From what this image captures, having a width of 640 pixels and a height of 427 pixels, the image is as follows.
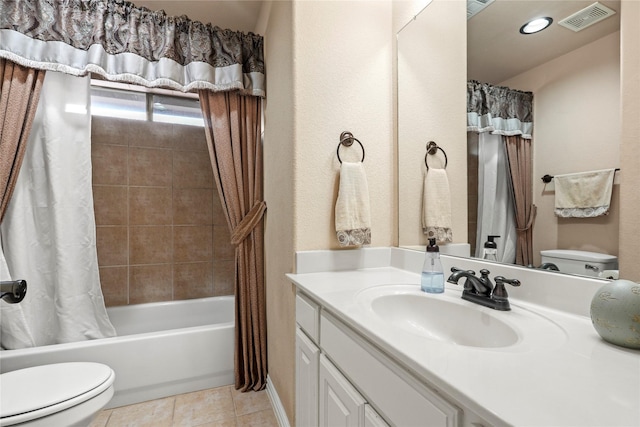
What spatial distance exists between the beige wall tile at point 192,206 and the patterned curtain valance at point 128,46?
3.21 feet

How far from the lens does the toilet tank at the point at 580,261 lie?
78 cm

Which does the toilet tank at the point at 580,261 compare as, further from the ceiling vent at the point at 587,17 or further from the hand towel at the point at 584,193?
the ceiling vent at the point at 587,17

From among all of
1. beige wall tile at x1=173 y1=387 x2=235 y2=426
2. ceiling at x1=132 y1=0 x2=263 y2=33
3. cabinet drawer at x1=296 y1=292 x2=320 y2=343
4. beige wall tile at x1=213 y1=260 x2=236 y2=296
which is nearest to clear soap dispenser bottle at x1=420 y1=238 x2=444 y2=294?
cabinet drawer at x1=296 y1=292 x2=320 y2=343

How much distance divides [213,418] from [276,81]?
1.88 m

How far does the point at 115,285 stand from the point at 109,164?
0.94 meters

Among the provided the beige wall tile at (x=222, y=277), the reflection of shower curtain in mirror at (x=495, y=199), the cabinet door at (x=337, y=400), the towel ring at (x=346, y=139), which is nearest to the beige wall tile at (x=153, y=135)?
the beige wall tile at (x=222, y=277)

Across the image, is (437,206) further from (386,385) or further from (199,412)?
(199,412)

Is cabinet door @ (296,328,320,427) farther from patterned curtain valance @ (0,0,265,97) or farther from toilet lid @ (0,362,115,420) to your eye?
patterned curtain valance @ (0,0,265,97)

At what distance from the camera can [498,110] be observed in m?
1.08

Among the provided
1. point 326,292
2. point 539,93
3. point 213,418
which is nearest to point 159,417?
point 213,418

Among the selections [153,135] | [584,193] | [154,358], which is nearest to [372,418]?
[584,193]

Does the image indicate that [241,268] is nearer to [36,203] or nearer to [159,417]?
[159,417]

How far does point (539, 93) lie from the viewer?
941 mm

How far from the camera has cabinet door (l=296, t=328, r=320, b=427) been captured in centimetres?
108
